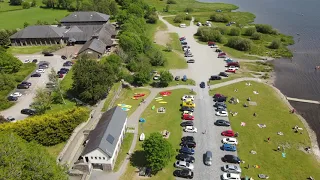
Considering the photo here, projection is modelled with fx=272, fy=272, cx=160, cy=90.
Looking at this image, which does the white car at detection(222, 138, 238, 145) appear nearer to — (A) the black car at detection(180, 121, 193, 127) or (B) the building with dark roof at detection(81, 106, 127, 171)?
(A) the black car at detection(180, 121, 193, 127)

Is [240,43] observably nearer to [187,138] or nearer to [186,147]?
[187,138]

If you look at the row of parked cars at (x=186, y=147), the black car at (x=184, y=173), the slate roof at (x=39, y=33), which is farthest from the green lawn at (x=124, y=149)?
the slate roof at (x=39, y=33)

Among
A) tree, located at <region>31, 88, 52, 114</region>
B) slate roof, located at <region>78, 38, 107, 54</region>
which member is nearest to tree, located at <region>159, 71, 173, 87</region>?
slate roof, located at <region>78, 38, 107, 54</region>

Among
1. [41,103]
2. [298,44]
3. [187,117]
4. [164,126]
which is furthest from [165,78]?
[298,44]

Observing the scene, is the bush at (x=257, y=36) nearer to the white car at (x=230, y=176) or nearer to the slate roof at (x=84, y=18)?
the slate roof at (x=84, y=18)

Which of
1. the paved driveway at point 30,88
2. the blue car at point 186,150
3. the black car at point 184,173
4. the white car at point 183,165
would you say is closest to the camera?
the black car at point 184,173

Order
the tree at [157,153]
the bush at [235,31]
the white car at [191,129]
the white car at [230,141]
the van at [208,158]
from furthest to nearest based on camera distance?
1. the bush at [235,31]
2. the white car at [191,129]
3. the white car at [230,141]
4. the van at [208,158]
5. the tree at [157,153]
